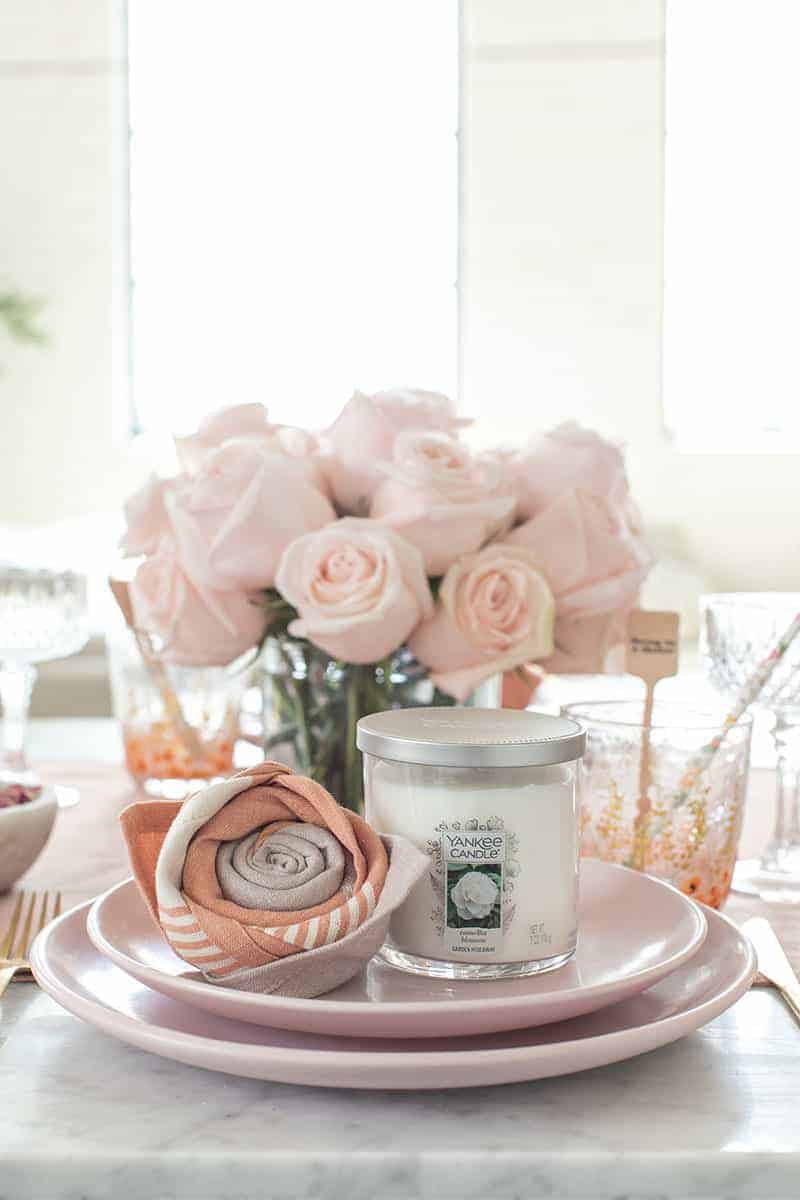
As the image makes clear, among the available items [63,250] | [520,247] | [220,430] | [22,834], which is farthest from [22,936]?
[63,250]

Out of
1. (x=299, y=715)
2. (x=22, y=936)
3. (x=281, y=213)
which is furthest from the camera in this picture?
(x=281, y=213)

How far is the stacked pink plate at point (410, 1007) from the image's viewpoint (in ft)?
1.44

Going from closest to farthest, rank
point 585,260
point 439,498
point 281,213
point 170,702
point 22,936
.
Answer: point 22,936
point 439,498
point 170,702
point 585,260
point 281,213

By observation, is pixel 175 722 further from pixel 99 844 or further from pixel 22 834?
pixel 22 834

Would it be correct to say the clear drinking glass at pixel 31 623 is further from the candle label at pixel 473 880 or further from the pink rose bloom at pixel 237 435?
the candle label at pixel 473 880

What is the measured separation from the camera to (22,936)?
0.69 m

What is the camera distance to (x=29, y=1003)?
0.57 m

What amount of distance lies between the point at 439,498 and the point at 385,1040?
39 cm

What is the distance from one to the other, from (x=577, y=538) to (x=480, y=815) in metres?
0.36

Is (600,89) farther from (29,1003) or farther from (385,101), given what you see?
(29,1003)

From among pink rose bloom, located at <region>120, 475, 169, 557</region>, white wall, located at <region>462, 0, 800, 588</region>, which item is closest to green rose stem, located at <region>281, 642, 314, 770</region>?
pink rose bloom, located at <region>120, 475, 169, 557</region>

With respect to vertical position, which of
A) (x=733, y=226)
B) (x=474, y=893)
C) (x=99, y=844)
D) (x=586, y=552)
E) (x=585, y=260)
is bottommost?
(x=99, y=844)

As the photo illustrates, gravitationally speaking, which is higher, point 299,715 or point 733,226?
point 733,226

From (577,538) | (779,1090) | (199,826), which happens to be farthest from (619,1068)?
(577,538)
